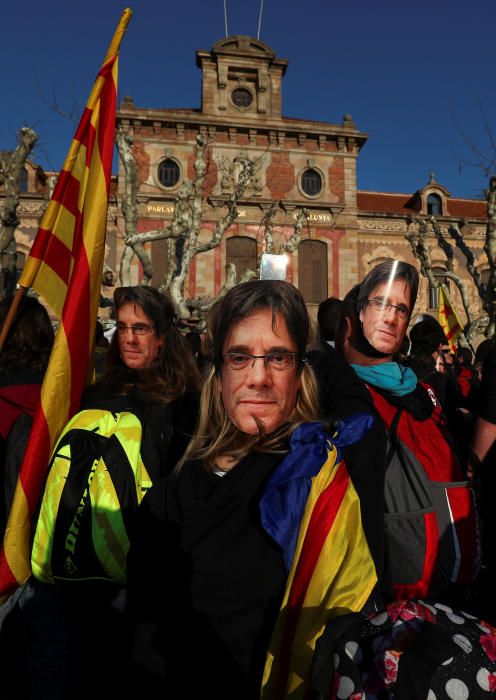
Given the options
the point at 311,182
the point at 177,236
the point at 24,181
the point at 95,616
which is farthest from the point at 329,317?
the point at 24,181

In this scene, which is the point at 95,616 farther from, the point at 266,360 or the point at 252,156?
the point at 252,156

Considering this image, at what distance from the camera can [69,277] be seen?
2883 millimetres

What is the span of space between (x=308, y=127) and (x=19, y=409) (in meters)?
23.4

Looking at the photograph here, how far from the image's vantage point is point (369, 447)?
149 centimetres

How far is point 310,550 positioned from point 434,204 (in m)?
27.8

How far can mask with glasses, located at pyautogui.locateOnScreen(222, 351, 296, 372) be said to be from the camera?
1.56 m

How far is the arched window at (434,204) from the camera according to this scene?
26103mm

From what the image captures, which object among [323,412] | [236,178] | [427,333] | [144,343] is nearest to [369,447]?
[323,412]

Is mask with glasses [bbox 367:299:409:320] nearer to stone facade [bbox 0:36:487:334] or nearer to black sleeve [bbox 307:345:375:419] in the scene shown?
black sleeve [bbox 307:345:375:419]

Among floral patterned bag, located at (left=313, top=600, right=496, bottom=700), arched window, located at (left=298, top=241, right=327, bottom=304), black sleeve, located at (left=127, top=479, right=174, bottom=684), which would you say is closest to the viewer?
floral patterned bag, located at (left=313, top=600, right=496, bottom=700)

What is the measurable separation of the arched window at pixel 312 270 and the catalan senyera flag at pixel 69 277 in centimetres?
2016

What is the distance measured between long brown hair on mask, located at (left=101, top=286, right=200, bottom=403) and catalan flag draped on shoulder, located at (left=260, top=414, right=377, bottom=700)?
1296 mm

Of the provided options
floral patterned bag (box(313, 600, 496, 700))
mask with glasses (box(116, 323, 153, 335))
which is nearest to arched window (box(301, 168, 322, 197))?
mask with glasses (box(116, 323, 153, 335))

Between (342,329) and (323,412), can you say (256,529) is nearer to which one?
(323,412)
